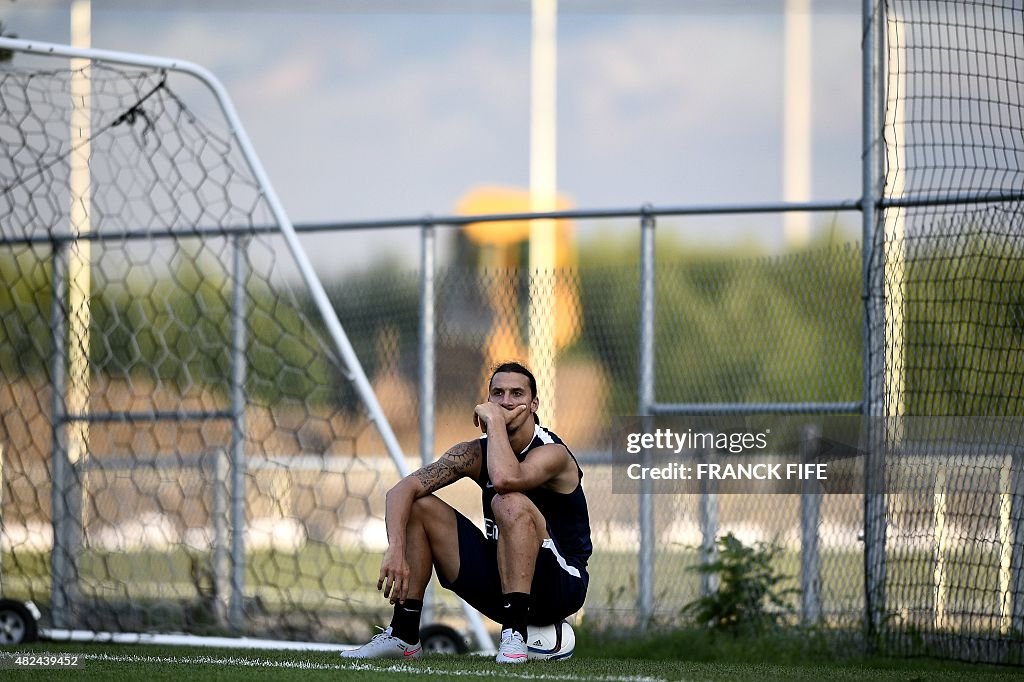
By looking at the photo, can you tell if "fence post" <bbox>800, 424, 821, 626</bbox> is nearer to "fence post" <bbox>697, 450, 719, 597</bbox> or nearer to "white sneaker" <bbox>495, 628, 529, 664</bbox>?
"fence post" <bbox>697, 450, 719, 597</bbox>

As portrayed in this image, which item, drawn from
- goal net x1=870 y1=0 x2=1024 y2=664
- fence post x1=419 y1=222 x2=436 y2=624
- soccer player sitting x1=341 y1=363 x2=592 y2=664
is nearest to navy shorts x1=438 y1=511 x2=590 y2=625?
soccer player sitting x1=341 y1=363 x2=592 y2=664

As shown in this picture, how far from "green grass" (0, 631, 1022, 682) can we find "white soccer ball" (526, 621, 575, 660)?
6 cm

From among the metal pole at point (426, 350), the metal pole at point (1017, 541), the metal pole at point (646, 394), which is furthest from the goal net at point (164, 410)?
the metal pole at point (1017, 541)

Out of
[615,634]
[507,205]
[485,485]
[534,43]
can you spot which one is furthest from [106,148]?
[534,43]

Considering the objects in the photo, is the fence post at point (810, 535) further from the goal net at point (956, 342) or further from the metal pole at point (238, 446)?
the metal pole at point (238, 446)

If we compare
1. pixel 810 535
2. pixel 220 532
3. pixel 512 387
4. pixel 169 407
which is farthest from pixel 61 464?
pixel 810 535

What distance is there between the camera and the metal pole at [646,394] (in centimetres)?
741

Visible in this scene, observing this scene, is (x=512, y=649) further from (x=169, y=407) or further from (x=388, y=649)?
(x=169, y=407)

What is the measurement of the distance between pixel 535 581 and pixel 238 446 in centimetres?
302

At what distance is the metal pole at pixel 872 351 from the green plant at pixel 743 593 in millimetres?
500

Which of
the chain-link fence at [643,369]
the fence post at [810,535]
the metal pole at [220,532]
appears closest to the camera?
the chain-link fence at [643,369]

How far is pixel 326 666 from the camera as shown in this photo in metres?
5.37

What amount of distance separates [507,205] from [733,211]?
19.5 meters

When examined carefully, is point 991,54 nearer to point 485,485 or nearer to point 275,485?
point 485,485
